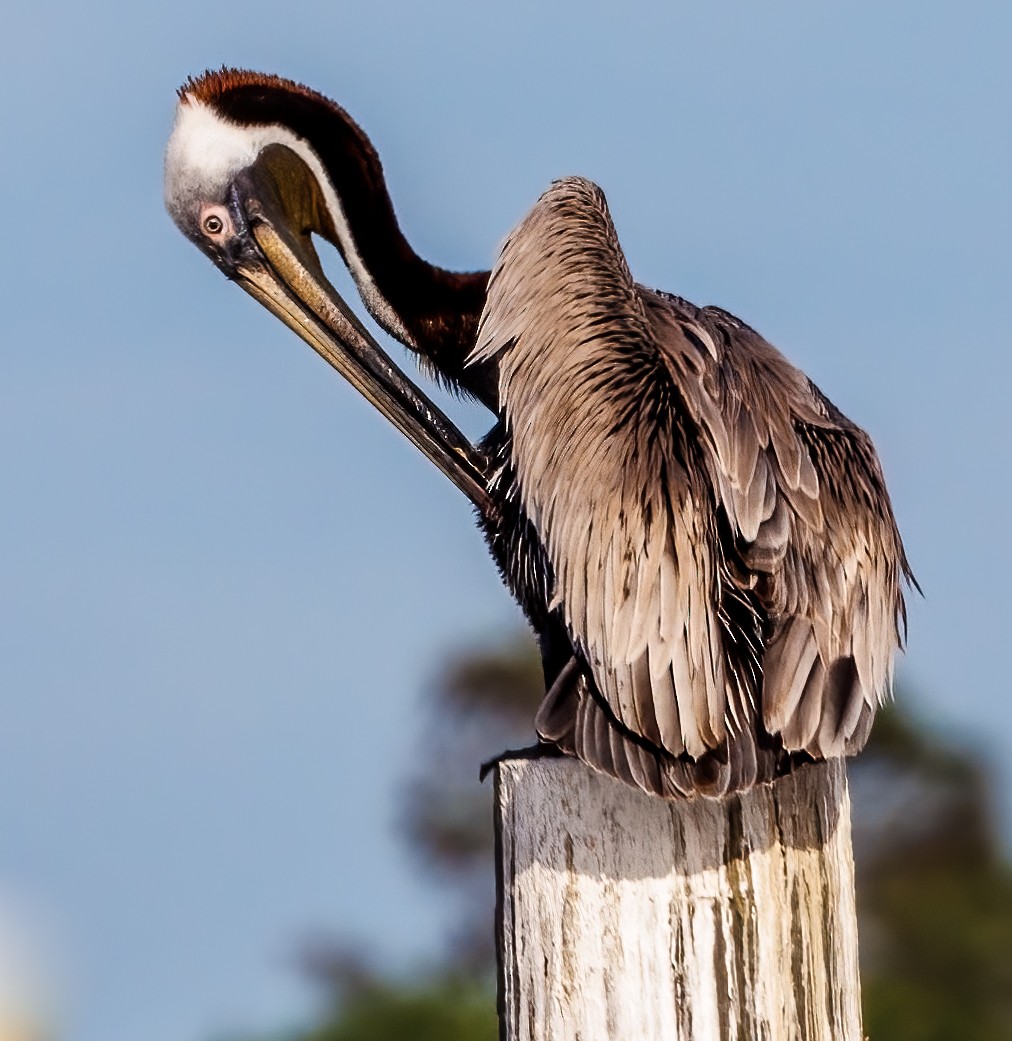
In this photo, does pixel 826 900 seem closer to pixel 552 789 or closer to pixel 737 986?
pixel 737 986

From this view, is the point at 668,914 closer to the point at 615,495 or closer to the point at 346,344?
the point at 615,495

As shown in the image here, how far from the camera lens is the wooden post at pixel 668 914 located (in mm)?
3814

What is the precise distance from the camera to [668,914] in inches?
152

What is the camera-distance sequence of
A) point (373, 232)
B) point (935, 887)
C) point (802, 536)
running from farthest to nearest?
point (935, 887), point (373, 232), point (802, 536)

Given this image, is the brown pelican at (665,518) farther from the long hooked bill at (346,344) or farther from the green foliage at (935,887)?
the green foliage at (935,887)

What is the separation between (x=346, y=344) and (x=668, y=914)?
2.57 meters

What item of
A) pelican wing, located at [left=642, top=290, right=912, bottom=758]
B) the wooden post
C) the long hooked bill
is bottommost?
the wooden post

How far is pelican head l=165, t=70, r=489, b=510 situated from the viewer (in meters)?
6.13

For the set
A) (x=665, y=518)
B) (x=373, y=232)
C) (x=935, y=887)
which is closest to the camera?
(x=665, y=518)

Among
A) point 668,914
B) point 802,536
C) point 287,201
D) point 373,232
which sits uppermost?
point 287,201

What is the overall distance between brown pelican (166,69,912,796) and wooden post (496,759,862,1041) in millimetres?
92

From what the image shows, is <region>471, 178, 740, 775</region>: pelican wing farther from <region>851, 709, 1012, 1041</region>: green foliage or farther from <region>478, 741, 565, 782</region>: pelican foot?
<region>851, 709, 1012, 1041</region>: green foliage

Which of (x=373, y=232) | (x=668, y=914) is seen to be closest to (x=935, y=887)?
(x=373, y=232)

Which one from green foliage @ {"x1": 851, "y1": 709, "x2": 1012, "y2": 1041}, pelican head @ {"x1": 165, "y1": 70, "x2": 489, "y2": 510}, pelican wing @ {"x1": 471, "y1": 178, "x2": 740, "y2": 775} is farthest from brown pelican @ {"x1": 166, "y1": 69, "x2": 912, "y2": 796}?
green foliage @ {"x1": 851, "y1": 709, "x2": 1012, "y2": 1041}
